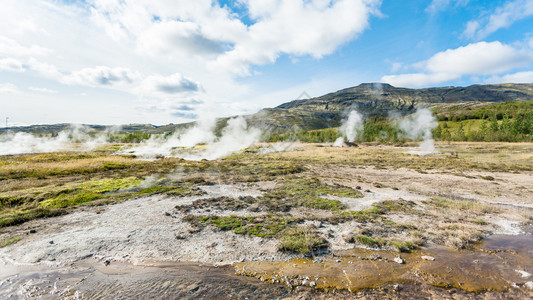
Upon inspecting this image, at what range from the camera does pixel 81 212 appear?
16.6 meters

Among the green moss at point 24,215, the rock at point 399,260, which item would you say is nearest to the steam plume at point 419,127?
the rock at point 399,260

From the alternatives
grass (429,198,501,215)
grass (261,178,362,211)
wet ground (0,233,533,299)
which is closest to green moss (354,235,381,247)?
wet ground (0,233,533,299)

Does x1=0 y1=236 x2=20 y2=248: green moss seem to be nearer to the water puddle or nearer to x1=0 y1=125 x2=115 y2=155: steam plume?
the water puddle

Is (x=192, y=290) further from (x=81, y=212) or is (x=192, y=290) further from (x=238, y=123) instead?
(x=238, y=123)

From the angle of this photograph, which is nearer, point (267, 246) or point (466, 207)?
point (267, 246)

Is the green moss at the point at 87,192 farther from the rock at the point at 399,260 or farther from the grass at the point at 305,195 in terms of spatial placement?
the rock at the point at 399,260

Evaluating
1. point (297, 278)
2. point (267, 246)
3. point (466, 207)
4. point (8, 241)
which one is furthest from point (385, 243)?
point (8, 241)

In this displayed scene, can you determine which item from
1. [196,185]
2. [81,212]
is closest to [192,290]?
[81,212]

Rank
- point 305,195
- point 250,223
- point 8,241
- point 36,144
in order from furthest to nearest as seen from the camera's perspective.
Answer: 1. point 36,144
2. point 305,195
3. point 250,223
4. point 8,241

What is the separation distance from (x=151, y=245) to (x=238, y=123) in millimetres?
117832

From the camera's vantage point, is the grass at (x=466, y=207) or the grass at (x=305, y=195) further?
the grass at (x=305, y=195)

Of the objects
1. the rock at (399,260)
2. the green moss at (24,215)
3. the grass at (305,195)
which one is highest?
the green moss at (24,215)

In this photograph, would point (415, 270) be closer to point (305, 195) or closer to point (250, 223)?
point (250, 223)

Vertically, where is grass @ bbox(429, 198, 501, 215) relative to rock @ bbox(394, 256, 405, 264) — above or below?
below
